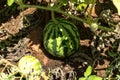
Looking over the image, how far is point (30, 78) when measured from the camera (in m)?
2.97

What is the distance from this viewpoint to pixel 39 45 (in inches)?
136

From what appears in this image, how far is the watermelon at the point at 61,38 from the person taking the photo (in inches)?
126

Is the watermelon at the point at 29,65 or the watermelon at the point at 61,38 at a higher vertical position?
the watermelon at the point at 61,38

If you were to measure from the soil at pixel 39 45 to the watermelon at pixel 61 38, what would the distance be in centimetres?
10

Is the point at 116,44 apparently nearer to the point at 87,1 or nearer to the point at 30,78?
the point at 87,1

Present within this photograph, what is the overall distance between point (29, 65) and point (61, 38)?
36 cm

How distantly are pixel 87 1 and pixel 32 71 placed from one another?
0.74 m

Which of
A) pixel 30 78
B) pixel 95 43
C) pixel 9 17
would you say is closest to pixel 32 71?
pixel 30 78

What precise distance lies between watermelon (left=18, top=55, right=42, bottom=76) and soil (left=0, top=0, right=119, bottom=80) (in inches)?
4.2

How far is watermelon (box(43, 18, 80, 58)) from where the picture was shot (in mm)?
3207

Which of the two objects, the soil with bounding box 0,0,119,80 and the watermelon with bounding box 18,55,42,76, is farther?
the soil with bounding box 0,0,119,80

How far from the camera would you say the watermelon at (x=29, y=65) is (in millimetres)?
3064

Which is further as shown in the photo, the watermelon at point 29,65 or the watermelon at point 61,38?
the watermelon at point 61,38

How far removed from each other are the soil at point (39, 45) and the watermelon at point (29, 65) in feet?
0.35
